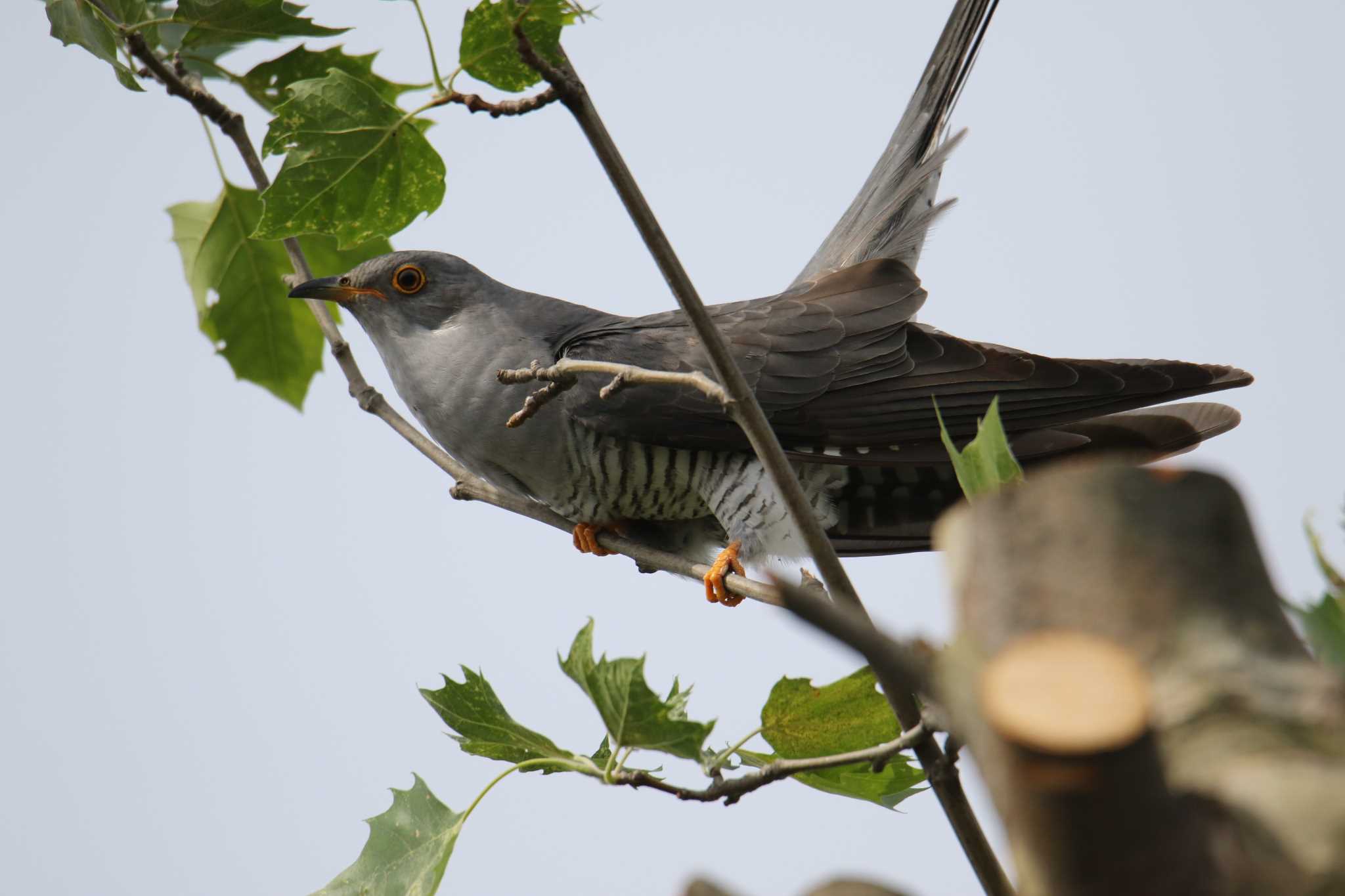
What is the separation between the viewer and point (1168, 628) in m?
0.71

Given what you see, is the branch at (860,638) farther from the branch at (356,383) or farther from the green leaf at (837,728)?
the branch at (356,383)

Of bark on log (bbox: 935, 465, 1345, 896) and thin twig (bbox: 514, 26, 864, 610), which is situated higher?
thin twig (bbox: 514, 26, 864, 610)

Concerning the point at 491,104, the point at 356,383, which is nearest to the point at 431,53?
the point at 491,104

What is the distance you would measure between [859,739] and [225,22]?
75.2 inches

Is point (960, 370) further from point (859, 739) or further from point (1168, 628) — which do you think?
point (1168, 628)

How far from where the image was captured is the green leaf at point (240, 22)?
2.28m

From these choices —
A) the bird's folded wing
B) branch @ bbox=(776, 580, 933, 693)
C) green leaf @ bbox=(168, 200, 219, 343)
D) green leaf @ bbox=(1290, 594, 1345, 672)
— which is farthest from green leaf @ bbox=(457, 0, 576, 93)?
green leaf @ bbox=(168, 200, 219, 343)

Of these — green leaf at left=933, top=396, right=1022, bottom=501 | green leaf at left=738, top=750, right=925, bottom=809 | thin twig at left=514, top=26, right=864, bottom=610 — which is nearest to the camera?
green leaf at left=933, top=396, right=1022, bottom=501

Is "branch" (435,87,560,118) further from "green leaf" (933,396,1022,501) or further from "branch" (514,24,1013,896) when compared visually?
"green leaf" (933,396,1022,501)

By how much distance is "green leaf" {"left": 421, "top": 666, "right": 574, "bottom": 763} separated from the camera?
170 centimetres

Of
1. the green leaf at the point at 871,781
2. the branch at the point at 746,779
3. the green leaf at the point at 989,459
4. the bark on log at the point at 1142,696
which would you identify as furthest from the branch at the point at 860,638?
the green leaf at the point at 871,781

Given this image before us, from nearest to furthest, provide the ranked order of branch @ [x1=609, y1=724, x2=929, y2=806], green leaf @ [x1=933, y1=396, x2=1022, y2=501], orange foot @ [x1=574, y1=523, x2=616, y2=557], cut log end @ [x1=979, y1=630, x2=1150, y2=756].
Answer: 1. cut log end @ [x1=979, y1=630, x2=1150, y2=756]
2. green leaf @ [x1=933, y1=396, x2=1022, y2=501]
3. branch @ [x1=609, y1=724, x2=929, y2=806]
4. orange foot @ [x1=574, y1=523, x2=616, y2=557]

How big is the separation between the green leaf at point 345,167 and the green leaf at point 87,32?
1.37 feet

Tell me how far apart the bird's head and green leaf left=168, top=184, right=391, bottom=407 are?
10cm
